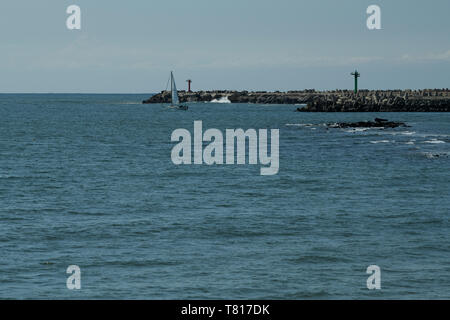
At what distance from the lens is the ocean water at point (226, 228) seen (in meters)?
21.8

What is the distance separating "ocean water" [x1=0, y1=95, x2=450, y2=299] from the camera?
71.5 feet

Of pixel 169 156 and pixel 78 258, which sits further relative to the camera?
pixel 169 156

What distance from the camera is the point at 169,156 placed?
208 feet

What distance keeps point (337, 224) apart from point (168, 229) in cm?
699

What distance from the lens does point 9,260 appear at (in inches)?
961

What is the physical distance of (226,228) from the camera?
2989cm

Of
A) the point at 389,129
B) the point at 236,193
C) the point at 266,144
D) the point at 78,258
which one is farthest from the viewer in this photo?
the point at 389,129

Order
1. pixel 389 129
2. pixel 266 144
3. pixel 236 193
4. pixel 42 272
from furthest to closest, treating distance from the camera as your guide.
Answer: pixel 389 129 < pixel 266 144 < pixel 236 193 < pixel 42 272
